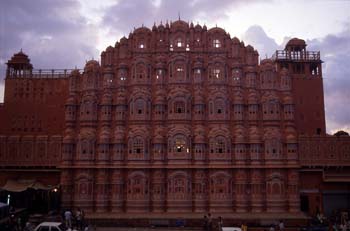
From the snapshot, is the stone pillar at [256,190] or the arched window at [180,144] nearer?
the stone pillar at [256,190]

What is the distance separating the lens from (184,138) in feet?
140

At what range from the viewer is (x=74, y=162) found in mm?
43500

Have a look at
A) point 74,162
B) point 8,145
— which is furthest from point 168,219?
point 8,145

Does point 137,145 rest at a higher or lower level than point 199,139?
lower

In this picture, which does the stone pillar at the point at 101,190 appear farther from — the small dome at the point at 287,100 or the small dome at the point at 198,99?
the small dome at the point at 287,100

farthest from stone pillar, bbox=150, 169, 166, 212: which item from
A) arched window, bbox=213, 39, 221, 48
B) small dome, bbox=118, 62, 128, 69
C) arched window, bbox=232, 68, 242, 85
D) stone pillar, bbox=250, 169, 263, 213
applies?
arched window, bbox=213, 39, 221, 48

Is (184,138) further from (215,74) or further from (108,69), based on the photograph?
(108,69)

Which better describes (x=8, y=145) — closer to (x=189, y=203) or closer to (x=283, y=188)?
(x=189, y=203)

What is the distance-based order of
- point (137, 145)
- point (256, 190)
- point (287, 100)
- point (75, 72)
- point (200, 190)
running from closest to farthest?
point (200, 190) → point (256, 190) → point (137, 145) → point (287, 100) → point (75, 72)

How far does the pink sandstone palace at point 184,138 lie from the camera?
139 ft

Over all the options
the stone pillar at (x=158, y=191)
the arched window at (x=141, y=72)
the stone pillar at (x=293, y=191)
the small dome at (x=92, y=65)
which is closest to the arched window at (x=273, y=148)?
the stone pillar at (x=293, y=191)

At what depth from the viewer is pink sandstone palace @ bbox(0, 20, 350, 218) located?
42406 mm

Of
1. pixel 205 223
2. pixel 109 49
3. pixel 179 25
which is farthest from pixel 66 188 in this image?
pixel 179 25

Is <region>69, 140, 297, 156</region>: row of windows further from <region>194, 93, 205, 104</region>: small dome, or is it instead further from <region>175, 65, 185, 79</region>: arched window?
<region>175, 65, 185, 79</region>: arched window
